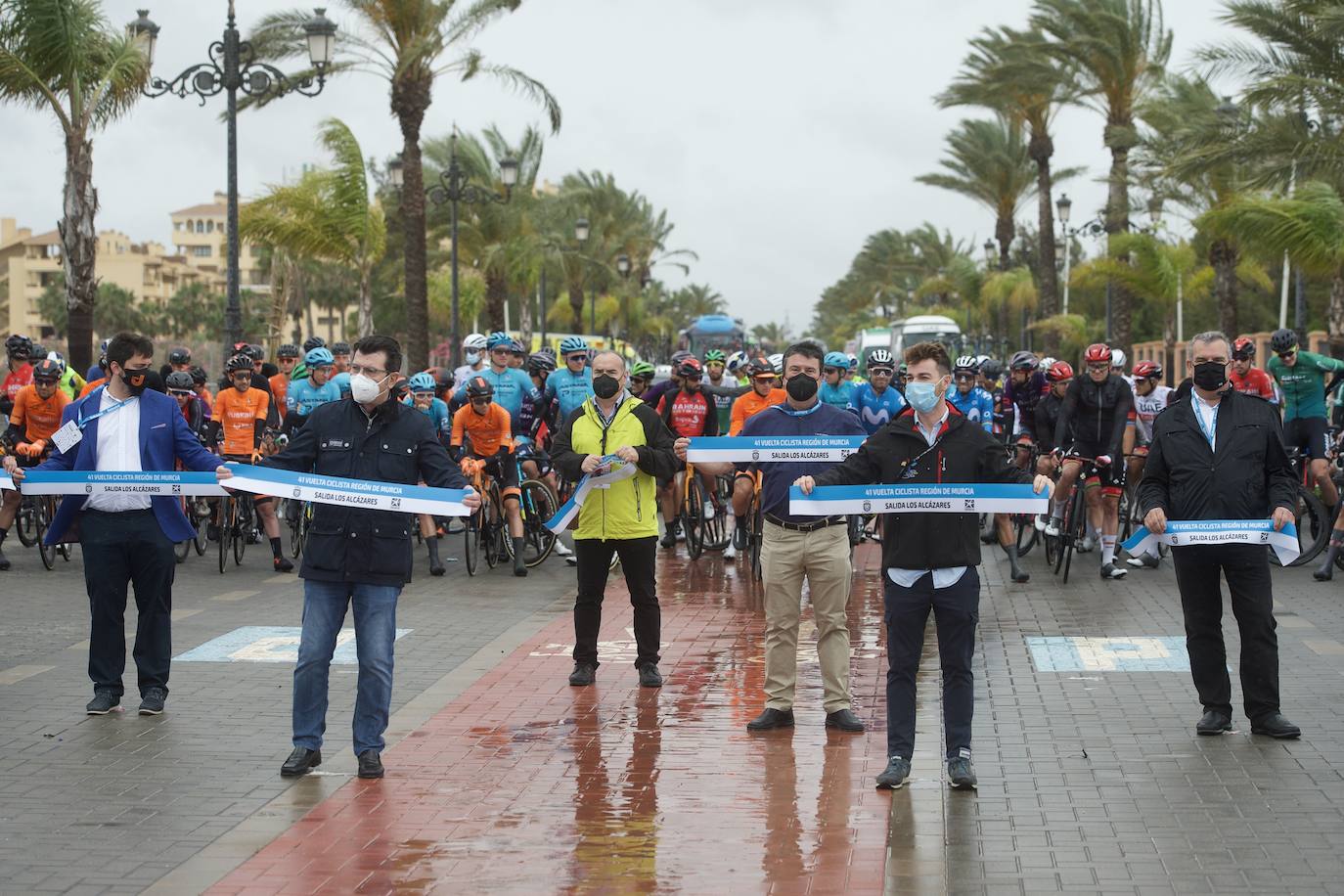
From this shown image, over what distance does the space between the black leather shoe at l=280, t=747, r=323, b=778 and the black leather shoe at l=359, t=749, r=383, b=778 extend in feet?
0.76

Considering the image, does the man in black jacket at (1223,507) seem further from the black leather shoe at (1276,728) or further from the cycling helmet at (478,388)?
the cycling helmet at (478,388)

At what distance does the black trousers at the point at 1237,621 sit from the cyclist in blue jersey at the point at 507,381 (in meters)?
8.81

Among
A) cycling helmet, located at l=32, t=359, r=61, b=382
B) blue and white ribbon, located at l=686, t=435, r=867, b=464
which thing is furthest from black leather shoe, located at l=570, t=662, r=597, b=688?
cycling helmet, located at l=32, t=359, r=61, b=382

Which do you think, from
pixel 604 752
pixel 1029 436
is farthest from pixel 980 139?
pixel 604 752

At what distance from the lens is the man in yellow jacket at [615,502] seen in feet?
31.3

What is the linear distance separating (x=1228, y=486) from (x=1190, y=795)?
180cm

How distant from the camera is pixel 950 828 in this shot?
21.4 feet

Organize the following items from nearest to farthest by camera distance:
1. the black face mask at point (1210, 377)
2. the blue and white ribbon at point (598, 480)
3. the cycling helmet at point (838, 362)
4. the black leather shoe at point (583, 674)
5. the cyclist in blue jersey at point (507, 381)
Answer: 1. the black face mask at point (1210, 377)
2. the blue and white ribbon at point (598, 480)
3. the black leather shoe at point (583, 674)
4. the cycling helmet at point (838, 362)
5. the cyclist in blue jersey at point (507, 381)

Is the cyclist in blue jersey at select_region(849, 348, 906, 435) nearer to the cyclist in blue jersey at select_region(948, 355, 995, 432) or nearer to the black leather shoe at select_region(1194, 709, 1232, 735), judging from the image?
the cyclist in blue jersey at select_region(948, 355, 995, 432)

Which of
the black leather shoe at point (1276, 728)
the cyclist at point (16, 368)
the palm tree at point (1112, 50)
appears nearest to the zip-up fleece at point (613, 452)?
the black leather shoe at point (1276, 728)

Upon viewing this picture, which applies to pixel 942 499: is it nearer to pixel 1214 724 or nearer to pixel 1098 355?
pixel 1214 724

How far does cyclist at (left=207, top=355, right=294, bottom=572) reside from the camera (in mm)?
15344

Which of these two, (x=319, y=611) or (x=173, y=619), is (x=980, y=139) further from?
(x=319, y=611)

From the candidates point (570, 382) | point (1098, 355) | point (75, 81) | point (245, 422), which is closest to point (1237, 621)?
point (1098, 355)
